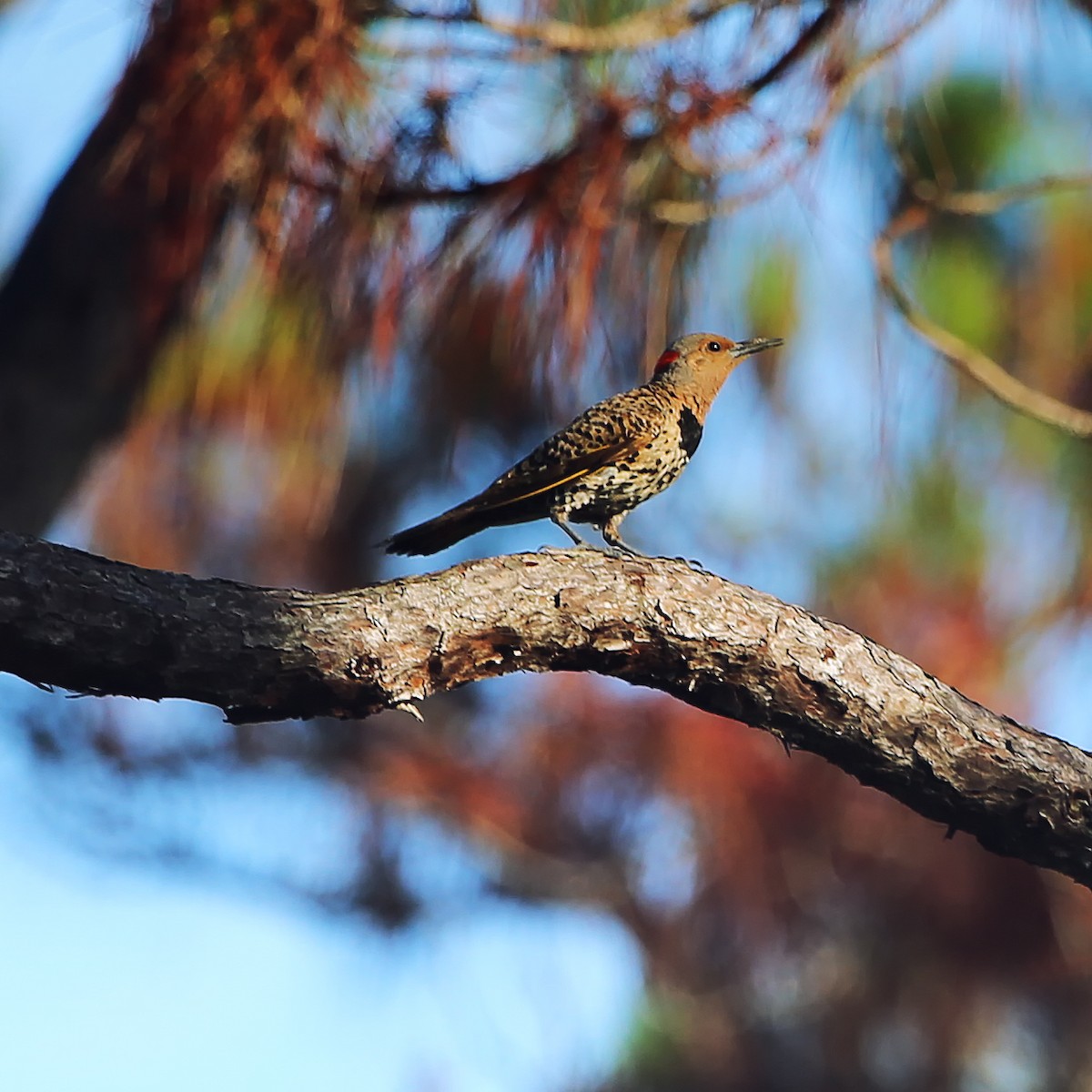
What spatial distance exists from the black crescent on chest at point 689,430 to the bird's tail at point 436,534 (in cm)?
63

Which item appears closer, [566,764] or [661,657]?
[661,657]

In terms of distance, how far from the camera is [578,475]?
12.2 ft

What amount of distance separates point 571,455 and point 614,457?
0.37 ft

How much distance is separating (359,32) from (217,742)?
182 inches

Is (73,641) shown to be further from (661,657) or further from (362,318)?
(362,318)

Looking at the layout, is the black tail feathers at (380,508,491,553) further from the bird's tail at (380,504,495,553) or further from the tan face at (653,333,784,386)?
the tan face at (653,333,784,386)

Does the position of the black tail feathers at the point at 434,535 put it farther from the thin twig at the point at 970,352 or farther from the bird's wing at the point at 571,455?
the thin twig at the point at 970,352

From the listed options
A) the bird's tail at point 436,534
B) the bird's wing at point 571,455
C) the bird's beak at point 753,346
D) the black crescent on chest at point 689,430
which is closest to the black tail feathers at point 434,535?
the bird's tail at point 436,534

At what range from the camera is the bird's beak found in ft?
12.9

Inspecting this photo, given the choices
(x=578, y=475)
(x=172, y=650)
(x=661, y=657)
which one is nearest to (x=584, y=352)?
(x=578, y=475)

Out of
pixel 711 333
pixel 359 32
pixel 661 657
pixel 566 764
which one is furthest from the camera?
pixel 566 764

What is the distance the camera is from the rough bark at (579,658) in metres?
2.11

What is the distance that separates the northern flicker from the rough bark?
1.03 meters

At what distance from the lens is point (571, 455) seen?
12.1ft
